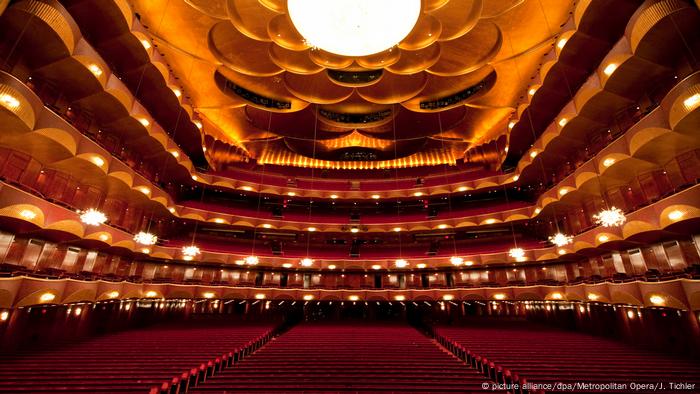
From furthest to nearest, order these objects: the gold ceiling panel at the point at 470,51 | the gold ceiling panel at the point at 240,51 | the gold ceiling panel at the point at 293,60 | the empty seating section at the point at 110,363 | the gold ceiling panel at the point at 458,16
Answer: the gold ceiling panel at the point at 293,60, the gold ceiling panel at the point at 240,51, the gold ceiling panel at the point at 470,51, the gold ceiling panel at the point at 458,16, the empty seating section at the point at 110,363

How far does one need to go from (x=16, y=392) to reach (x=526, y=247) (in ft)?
74.2

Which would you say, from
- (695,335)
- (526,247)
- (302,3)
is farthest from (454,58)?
(695,335)

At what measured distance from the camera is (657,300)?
398 inches

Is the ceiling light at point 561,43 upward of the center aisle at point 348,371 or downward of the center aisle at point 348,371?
upward

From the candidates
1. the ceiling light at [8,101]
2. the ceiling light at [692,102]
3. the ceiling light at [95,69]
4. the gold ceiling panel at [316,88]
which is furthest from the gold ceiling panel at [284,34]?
the ceiling light at [692,102]

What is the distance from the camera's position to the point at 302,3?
7543 mm

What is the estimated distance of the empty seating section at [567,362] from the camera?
736 centimetres

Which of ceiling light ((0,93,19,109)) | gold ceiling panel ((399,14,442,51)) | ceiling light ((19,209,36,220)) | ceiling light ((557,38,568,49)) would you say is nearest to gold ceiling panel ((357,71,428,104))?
gold ceiling panel ((399,14,442,51))

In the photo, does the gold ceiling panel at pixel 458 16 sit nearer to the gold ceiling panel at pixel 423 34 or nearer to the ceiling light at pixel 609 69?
the gold ceiling panel at pixel 423 34

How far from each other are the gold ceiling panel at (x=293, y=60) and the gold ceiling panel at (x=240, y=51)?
54 cm

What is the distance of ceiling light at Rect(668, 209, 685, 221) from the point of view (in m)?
9.08

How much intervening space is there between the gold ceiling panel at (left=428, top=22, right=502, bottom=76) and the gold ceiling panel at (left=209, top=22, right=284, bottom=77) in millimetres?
8958

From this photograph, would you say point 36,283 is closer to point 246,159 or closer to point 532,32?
point 246,159

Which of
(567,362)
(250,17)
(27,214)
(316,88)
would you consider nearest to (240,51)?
(250,17)
